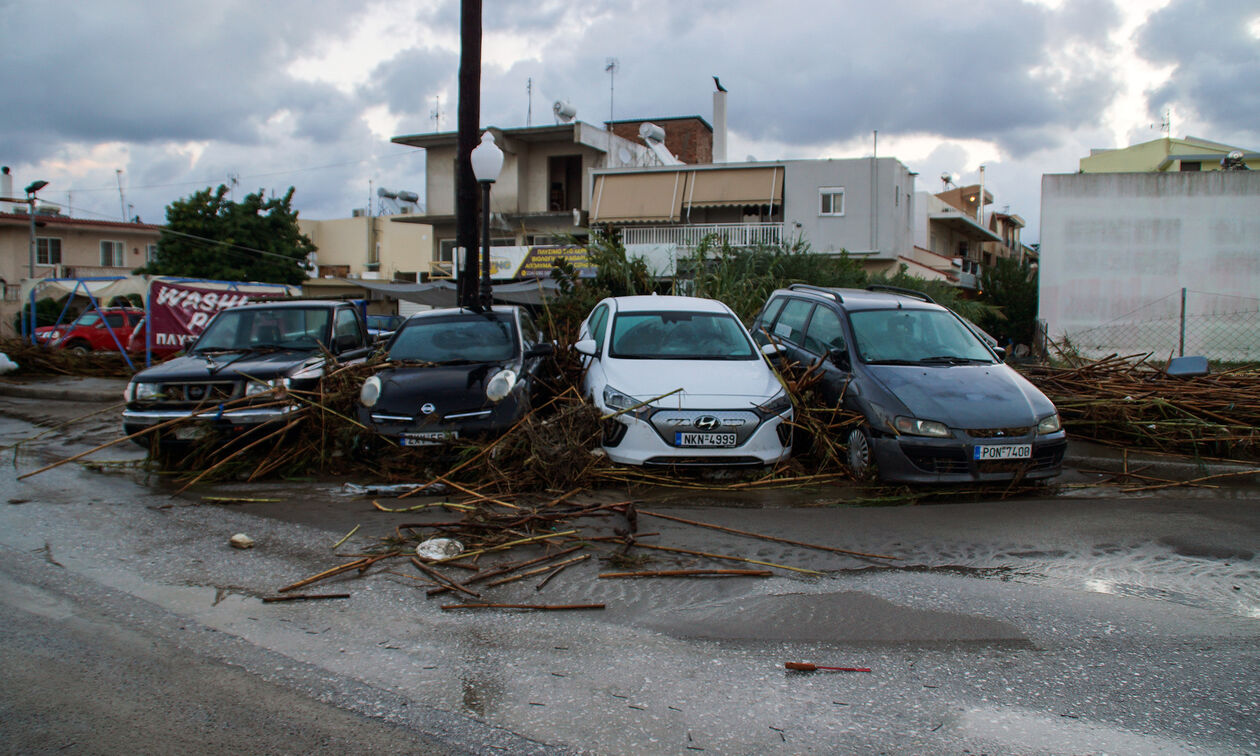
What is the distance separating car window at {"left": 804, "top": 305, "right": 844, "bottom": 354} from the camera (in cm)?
845

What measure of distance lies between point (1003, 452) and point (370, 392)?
5637 millimetres

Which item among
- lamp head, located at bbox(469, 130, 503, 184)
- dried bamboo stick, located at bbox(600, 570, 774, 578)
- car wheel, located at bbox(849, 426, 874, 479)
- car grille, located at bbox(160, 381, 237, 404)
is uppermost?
lamp head, located at bbox(469, 130, 503, 184)

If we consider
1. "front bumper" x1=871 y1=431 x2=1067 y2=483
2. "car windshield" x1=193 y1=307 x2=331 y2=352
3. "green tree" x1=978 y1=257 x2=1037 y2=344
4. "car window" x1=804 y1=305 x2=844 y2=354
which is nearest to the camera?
"front bumper" x1=871 y1=431 x2=1067 y2=483

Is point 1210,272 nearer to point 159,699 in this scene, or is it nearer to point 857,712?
point 857,712

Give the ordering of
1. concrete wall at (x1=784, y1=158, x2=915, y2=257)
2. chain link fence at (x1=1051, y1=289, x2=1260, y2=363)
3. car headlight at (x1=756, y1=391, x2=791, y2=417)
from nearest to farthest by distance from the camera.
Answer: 1. car headlight at (x1=756, y1=391, x2=791, y2=417)
2. chain link fence at (x1=1051, y1=289, x2=1260, y2=363)
3. concrete wall at (x1=784, y1=158, x2=915, y2=257)

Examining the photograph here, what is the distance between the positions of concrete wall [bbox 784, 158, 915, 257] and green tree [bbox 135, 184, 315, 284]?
2368 centimetres

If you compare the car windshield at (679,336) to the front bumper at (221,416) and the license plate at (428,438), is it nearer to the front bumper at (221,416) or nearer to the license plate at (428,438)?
the license plate at (428,438)

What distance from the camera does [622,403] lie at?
752cm

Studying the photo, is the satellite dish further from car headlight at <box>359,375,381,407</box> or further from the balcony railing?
car headlight at <box>359,375,381,407</box>

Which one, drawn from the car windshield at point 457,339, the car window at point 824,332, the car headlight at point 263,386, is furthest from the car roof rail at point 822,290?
the car headlight at point 263,386

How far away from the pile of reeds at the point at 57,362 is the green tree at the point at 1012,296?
1174 inches

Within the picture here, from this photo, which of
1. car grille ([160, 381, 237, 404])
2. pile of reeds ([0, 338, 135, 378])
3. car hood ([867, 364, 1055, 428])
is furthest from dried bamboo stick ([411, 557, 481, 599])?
pile of reeds ([0, 338, 135, 378])

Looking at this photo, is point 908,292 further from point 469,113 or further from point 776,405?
point 469,113

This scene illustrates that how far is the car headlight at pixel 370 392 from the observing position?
7.85m
